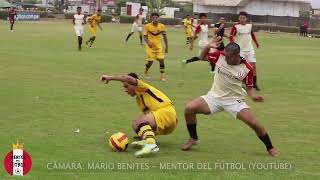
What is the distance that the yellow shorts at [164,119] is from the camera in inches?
352

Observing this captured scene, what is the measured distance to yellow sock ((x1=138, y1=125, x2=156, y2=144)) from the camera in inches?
333

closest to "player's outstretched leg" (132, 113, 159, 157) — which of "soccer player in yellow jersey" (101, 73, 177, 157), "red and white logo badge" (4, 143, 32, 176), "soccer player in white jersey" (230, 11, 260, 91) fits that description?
"soccer player in yellow jersey" (101, 73, 177, 157)

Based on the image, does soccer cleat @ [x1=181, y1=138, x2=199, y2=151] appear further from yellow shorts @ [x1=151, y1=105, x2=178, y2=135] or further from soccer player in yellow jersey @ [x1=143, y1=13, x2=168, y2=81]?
soccer player in yellow jersey @ [x1=143, y1=13, x2=168, y2=81]

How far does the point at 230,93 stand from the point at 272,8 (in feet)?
235

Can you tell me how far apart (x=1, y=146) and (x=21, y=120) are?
2171mm

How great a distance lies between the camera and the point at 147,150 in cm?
823

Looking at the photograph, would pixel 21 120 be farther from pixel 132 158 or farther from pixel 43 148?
Result: pixel 132 158

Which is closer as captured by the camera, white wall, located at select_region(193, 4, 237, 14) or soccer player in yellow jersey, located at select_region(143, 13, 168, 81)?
soccer player in yellow jersey, located at select_region(143, 13, 168, 81)

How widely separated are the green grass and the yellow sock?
0.76 feet

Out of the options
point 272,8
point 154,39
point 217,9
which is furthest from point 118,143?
point 217,9

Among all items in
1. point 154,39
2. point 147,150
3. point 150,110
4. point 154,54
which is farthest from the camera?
point 154,54

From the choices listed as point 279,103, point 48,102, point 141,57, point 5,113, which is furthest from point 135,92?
point 141,57

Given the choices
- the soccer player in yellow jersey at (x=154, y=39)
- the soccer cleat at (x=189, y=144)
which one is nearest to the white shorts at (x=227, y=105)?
the soccer cleat at (x=189, y=144)

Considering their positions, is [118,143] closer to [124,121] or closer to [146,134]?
[146,134]
